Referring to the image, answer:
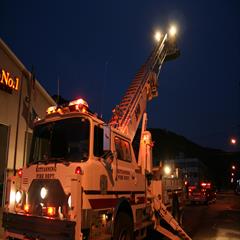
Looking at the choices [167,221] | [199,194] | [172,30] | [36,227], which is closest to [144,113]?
[167,221]

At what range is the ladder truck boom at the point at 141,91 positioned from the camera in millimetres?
9805

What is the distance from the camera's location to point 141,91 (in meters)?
11.1

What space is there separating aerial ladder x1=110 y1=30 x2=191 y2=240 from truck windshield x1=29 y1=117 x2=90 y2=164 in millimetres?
2379

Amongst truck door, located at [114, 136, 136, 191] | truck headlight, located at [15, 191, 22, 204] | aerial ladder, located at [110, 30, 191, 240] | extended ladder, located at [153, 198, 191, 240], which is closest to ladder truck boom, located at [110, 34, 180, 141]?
aerial ladder, located at [110, 30, 191, 240]

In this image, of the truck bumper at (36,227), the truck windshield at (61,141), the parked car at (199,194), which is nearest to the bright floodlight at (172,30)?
the truck windshield at (61,141)

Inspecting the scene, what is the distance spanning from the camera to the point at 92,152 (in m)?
6.25

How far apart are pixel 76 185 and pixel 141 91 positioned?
6089 millimetres

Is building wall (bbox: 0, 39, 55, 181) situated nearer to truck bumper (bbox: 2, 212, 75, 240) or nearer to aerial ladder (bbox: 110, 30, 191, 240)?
aerial ladder (bbox: 110, 30, 191, 240)

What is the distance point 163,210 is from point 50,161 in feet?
14.2

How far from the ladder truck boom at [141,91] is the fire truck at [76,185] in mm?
1712

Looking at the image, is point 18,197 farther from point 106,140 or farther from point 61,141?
point 106,140

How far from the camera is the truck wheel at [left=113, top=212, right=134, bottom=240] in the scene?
6655mm

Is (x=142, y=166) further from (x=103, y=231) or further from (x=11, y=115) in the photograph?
(x=11, y=115)

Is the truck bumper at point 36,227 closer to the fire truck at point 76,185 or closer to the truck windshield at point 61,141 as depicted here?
the fire truck at point 76,185
